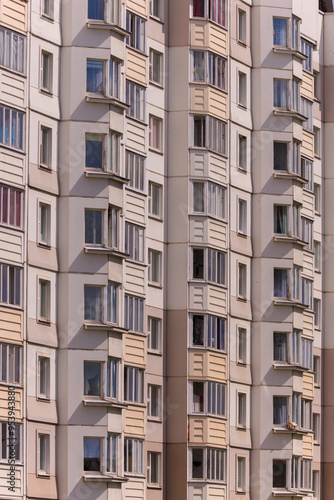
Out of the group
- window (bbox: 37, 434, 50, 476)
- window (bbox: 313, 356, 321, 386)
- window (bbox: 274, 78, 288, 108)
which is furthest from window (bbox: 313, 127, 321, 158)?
window (bbox: 37, 434, 50, 476)

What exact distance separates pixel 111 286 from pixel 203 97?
14044 millimetres

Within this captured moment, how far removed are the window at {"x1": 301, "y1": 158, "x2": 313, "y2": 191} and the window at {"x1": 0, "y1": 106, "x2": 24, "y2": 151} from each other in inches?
1027

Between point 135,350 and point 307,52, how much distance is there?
25.1 metres

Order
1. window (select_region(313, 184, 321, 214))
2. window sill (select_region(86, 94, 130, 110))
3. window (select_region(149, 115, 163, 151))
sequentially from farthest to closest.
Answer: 1. window (select_region(313, 184, 321, 214))
2. window (select_region(149, 115, 163, 151))
3. window sill (select_region(86, 94, 130, 110))

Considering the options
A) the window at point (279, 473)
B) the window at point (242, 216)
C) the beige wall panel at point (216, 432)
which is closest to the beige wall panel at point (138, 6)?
the window at point (242, 216)

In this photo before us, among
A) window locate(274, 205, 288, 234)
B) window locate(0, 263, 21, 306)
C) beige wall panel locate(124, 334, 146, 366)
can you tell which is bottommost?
beige wall panel locate(124, 334, 146, 366)

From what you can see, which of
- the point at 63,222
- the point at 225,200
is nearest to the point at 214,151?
the point at 225,200

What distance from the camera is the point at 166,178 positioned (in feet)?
282

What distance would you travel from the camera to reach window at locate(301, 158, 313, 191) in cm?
9646

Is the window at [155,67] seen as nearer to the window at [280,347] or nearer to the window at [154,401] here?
the window at [280,347]

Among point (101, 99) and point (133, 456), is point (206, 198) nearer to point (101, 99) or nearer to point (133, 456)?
point (101, 99)

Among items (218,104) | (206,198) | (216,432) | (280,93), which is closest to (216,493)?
(216,432)

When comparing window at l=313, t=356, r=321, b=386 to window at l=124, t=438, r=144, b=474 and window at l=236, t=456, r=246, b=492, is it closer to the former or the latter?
window at l=236, t=456, r=246, b=492

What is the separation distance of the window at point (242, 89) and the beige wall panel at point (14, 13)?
19.3m
